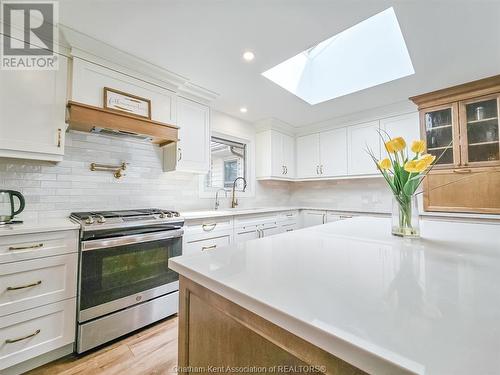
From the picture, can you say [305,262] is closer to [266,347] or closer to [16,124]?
[266,347]

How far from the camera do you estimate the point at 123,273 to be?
1725 millimetres

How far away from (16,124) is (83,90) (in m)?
0.51

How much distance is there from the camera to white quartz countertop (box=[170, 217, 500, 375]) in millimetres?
336

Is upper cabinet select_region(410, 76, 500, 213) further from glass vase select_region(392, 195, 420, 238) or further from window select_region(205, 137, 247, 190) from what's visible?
window select_region(205, 137, 247, 190)

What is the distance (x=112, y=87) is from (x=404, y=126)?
3494 millimetres

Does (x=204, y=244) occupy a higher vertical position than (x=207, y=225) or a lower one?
lower

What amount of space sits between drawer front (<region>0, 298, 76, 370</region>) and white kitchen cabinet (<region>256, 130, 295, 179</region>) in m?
2.88

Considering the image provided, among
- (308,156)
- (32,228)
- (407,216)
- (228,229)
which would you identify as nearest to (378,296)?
(407,216)

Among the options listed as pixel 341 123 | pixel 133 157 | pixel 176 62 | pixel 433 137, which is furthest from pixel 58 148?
pixel 433 137

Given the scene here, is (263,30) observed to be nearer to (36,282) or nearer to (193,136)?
(193,136)

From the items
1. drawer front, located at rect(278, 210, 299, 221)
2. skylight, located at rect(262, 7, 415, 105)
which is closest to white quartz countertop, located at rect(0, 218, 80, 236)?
skylight, located at rect(262, 7, 415, 105)

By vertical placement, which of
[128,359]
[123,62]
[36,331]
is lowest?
[128,359]

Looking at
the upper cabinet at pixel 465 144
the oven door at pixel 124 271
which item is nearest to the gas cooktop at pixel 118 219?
the oven door at pixel 124 271

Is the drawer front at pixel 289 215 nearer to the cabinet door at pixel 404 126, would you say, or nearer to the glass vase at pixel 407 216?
the cabinet door at pixel 404 126
